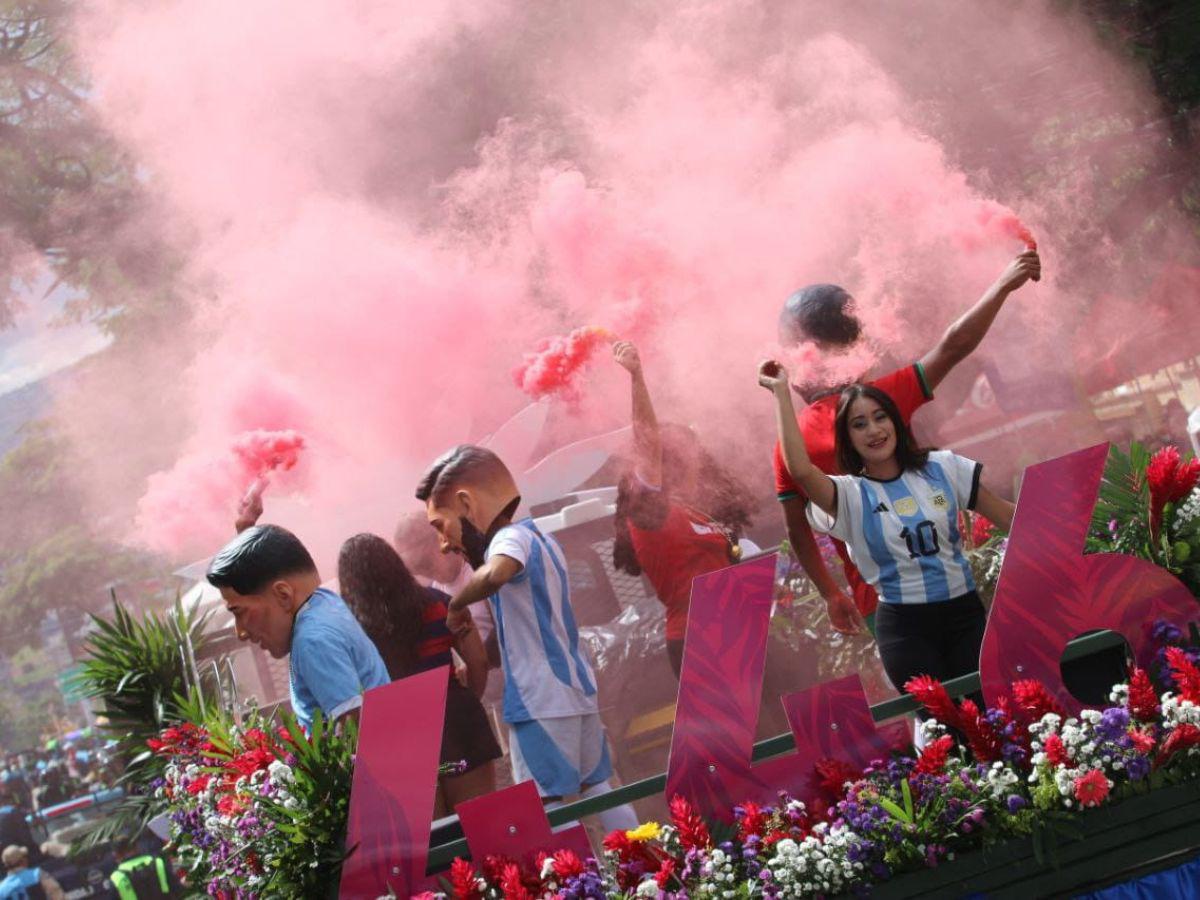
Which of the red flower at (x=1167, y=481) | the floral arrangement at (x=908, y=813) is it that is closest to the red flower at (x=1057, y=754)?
the floral arrangement at (x=908, y=813)

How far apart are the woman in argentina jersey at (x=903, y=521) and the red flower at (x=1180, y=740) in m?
0.76

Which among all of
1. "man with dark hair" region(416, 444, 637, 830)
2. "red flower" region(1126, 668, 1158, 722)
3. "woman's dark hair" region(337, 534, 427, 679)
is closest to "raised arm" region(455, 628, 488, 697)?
"woman's dark hair" region(337, 534, 427, 679)

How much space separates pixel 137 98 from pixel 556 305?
1.94 m

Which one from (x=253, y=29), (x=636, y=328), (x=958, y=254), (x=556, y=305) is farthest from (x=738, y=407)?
(x=253, y=29)

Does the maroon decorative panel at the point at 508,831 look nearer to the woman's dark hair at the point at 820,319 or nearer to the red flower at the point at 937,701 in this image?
the red flower at the point at 937,701

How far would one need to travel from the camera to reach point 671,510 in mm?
5133

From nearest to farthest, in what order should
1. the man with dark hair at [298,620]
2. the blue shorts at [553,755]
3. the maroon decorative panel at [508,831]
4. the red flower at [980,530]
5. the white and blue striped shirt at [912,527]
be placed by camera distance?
the maroon decorative panel at [508,831]
the white and blue striped shirt at [912,527]
the man with dark hair at [298,620]
the blue shorts at [553,755]
the red flower at [980,530]

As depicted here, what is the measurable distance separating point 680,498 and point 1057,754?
250 centimetres

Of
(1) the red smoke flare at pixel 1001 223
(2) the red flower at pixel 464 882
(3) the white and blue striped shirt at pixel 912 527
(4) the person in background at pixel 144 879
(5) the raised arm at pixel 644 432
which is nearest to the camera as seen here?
(2) the red flower at pixel 464 882

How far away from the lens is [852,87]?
5.65 meters

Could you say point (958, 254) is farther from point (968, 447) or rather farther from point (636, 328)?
point (636, 328)

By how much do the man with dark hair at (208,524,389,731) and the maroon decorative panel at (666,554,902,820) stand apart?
1262mm

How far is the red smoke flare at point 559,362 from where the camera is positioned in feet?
17.2

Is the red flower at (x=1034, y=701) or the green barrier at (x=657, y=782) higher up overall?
the green barrier at (x=657, y=782)
